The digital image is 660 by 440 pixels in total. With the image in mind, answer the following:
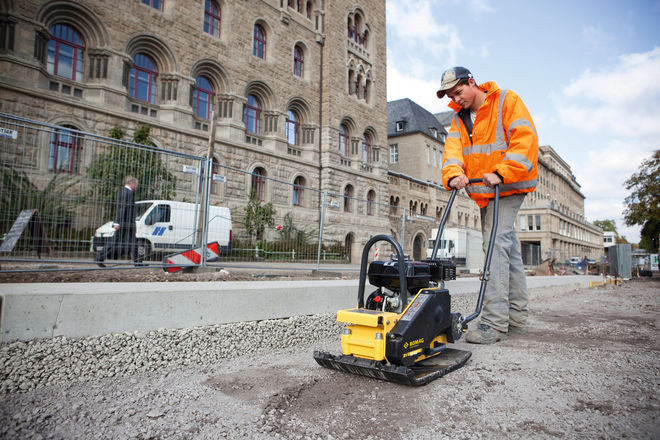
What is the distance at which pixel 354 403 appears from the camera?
2148mm

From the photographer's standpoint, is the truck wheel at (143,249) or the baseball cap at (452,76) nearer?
the baseball cap at (452,76)

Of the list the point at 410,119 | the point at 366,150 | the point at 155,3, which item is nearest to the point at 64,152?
the point at 155,3

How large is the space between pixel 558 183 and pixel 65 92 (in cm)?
8942

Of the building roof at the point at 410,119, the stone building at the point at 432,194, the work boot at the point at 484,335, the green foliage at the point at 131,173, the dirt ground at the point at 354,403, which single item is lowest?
the dirt ground at the point at 354,403

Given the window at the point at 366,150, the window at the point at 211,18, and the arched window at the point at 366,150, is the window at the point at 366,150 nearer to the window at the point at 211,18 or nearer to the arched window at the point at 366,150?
the arched window at the point at 366,150

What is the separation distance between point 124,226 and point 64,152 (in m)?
1.18

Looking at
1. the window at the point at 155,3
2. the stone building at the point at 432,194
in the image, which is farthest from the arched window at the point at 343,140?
the window at the point at 155,3

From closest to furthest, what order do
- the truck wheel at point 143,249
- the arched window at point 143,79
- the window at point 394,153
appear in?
the truck wheel at point 143,249
the arched window at point 143,79
the window at point 394,153

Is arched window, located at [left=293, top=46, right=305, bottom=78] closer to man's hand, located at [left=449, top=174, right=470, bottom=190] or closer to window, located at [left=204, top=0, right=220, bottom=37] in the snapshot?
window, located at [left=204, top=0, right=220, bottom=37]

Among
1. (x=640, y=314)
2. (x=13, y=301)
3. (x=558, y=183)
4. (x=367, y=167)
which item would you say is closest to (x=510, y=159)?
(x=13, y=301)

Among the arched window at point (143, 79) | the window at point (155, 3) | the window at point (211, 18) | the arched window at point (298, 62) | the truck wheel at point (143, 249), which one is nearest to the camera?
the truck wheel at point (143, 249)

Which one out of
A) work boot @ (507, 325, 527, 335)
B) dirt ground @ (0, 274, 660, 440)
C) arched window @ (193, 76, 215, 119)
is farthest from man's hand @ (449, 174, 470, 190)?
arched window @ (193, 76, 215, 119)

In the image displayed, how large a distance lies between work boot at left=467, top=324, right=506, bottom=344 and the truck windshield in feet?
14.6

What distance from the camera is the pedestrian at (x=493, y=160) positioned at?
3484mm
